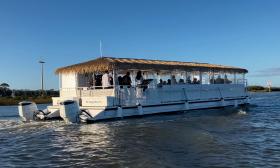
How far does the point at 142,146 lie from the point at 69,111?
791cm

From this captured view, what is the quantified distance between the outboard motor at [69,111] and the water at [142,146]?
3.25 feet

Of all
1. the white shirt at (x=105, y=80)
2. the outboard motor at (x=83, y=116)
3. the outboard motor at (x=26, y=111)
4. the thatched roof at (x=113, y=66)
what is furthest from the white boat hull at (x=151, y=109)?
the outboard motor at (x=26, y=111)

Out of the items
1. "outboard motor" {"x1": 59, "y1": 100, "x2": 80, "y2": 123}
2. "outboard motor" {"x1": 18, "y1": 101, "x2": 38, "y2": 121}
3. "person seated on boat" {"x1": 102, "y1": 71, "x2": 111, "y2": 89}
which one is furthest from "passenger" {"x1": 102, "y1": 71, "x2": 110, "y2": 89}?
"outboard motor" {"x1": 18, "y1": 101, "x2": 38, "y2": 121}

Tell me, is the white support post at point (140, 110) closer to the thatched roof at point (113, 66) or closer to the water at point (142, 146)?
the thatched roof at point (113, 66)

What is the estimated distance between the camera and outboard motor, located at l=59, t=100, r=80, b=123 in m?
19.7

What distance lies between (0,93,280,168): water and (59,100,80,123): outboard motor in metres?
0.99

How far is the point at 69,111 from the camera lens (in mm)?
19828

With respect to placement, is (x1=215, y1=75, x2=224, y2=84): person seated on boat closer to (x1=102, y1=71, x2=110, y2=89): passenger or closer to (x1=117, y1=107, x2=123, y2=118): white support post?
(x1=102, y1=71, x2=110, y2=89): passenger

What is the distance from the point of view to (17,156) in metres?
12.0

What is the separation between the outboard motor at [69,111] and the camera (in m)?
19.7

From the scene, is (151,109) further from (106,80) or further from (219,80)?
(219,80)

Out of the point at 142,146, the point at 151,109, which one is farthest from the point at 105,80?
the point at 142,146

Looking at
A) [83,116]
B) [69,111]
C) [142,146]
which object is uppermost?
[69,111]

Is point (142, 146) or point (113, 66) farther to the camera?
point (113, 66)
